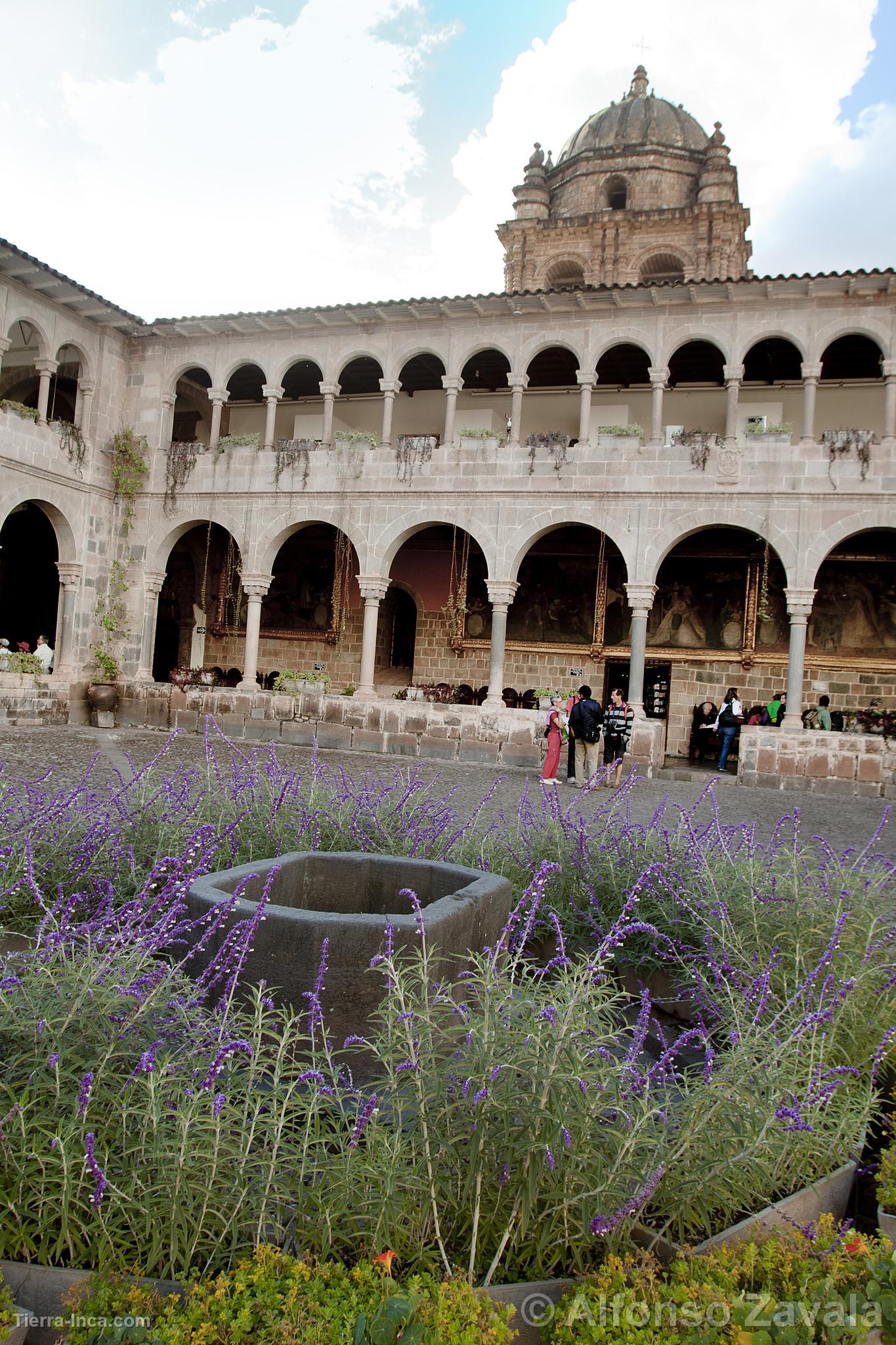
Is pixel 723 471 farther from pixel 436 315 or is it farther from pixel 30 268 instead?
pixel 30 268

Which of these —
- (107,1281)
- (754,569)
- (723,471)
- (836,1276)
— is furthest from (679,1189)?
(754,569)

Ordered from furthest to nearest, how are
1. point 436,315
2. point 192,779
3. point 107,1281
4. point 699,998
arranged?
point 436,315 → point 192,779 → point 699,998 → point 107,1281

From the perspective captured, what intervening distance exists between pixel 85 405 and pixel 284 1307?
67.6ft

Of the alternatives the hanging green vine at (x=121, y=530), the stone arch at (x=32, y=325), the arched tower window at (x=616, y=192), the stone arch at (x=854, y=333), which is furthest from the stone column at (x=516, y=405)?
the arched tower window at (x=616, y=192)

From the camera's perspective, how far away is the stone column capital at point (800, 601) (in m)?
16.3

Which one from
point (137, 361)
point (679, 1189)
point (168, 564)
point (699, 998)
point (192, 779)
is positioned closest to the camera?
point (679, 1189)

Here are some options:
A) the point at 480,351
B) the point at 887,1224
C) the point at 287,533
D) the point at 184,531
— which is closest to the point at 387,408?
the point at 480,351

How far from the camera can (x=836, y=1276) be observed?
2125mm

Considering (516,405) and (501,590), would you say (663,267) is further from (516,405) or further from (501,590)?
(501,590)

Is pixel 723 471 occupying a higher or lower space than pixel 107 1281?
higher

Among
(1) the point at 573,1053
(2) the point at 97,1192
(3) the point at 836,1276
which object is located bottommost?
(3) the point at 836,1276

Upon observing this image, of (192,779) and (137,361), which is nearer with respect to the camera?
(192,779)

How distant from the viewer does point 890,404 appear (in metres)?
16.0

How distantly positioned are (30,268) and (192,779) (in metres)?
14.4
